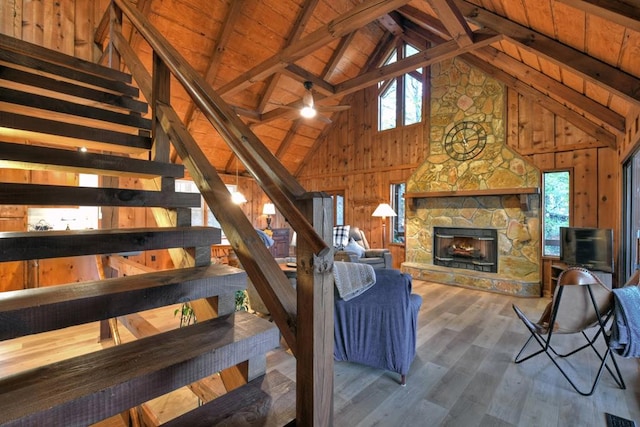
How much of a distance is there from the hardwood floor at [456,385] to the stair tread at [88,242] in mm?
867

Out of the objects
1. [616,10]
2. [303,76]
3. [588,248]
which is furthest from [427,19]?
[588,248]

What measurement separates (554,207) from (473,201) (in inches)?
45.2

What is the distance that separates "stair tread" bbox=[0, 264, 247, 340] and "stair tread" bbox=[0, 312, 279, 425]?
0.12 meters

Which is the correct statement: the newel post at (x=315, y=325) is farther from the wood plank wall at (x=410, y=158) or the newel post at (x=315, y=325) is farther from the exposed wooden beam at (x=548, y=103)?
the exposed wooden beam at (x=548, y=103)

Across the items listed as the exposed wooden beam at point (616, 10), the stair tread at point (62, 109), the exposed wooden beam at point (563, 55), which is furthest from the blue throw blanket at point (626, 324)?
the stair tread at point (62, 109)

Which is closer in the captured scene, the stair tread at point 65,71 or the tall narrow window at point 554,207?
the stair tread at point 65,71

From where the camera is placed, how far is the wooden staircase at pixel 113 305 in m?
0.78

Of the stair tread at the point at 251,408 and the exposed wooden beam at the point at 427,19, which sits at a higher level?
the exposed wooden beam at the point at 427,19

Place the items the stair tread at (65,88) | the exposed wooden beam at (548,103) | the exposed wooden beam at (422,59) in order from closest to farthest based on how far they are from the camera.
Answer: the stair tread at (65,88), the exposed wooden beam at (422,59), the exposed wooden beam at (548,103)

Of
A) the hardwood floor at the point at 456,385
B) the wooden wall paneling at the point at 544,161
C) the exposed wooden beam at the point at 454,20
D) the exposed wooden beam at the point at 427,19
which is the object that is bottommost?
the hardwood floor at the point at 456,385

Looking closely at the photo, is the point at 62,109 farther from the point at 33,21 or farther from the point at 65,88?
the point at 33,21

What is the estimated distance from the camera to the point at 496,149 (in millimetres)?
5039

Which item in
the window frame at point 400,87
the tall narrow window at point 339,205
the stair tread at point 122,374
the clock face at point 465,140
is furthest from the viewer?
the tall narrow window at point 339,205

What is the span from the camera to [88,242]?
1.17 metres
